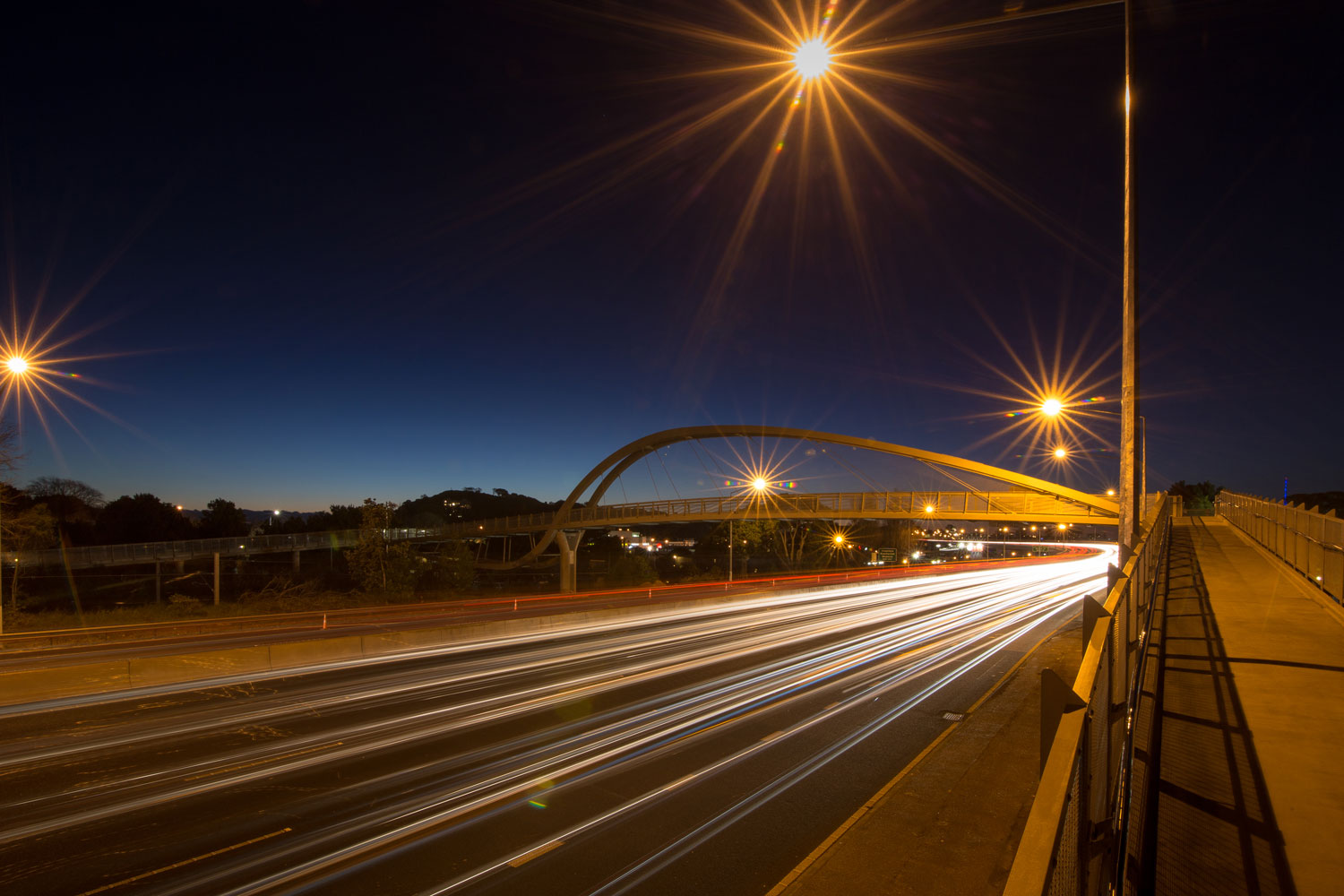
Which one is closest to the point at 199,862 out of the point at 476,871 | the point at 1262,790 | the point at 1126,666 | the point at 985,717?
the point at 476,871

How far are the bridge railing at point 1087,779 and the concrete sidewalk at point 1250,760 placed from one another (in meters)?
0.40

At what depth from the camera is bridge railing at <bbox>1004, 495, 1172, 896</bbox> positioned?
7.06ft

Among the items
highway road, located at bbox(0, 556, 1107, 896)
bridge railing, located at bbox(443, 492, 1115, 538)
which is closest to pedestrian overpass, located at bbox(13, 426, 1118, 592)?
bridge railing, located at bbox(443, 492, 1115, 538)

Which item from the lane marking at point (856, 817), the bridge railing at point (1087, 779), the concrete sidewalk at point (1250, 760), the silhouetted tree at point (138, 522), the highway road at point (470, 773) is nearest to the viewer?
the bridge railing at point (1087, 779)

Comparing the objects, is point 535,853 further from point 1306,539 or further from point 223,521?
point 223,521

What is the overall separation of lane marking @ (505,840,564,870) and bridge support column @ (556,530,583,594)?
195ft

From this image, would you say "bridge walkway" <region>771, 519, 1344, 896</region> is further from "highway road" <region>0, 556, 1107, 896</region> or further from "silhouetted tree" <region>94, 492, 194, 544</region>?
"silhouetted tree" <region>94, 492, 194, 544</region>

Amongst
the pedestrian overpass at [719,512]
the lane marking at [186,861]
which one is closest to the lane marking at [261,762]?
the lane marking at [186,861]

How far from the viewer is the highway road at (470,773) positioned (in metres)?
6.14

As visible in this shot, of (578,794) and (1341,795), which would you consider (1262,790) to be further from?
(578,794)

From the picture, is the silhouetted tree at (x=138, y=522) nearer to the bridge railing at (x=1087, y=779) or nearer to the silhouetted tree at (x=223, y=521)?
the silhouetted tree at (x=223, y=521)

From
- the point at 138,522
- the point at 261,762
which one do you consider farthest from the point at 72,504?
the point at 261,762

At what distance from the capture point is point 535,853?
20.9ft

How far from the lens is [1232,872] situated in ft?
13.7
